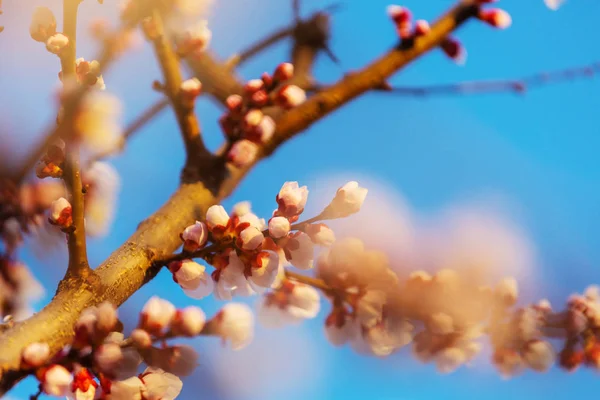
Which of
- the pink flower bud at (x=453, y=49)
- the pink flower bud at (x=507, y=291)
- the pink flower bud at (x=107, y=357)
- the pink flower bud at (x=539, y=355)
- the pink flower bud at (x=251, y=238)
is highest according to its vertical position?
the pink flower bud at (x=107, y=357)

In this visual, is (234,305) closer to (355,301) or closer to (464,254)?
(355,301)

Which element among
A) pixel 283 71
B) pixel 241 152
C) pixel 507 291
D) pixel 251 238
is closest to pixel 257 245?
pixel 251 238

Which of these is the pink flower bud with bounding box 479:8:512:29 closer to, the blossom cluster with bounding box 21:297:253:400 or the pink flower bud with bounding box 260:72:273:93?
the pink flower bud with bounding box 260:72:273:93

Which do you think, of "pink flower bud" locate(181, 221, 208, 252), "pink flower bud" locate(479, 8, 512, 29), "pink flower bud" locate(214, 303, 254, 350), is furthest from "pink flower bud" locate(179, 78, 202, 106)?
"pink flower bud" locate(479, 8, 512, 29)

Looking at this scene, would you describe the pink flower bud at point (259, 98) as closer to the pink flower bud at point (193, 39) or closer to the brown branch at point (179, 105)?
the brown branch at point (179, 105)

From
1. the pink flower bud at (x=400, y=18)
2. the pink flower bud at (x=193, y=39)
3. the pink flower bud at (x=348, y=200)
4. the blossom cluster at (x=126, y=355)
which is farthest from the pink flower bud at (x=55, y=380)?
the pink flower bud at (x=400, y=18)

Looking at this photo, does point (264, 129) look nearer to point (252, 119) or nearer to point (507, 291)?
point (252, 119)

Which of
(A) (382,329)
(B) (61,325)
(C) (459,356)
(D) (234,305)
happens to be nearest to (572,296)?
(C) (459,356)
